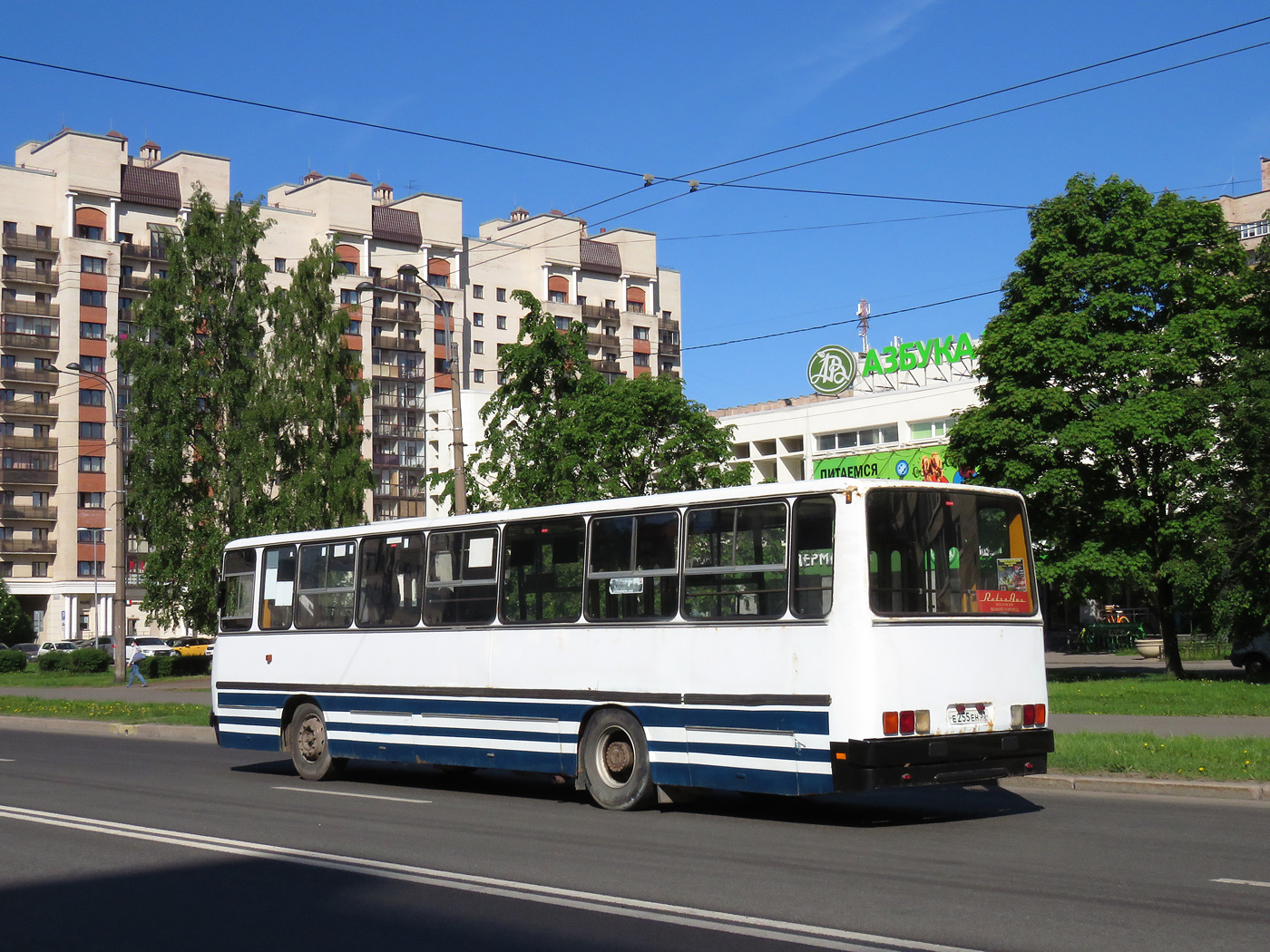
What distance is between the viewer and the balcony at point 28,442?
90750mm

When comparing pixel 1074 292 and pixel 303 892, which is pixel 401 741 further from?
pixel 1074 292

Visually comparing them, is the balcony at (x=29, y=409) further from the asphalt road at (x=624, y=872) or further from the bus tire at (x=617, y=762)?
the bus tire at (x=617, y=762)

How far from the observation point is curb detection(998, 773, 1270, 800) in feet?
41.5

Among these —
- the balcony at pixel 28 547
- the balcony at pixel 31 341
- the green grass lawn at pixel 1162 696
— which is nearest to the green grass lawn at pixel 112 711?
the green grass lawn at pixel 1162 696

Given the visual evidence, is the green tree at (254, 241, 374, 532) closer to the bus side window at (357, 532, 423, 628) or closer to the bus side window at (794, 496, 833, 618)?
the bus side window at (357, 532, 423, 628)

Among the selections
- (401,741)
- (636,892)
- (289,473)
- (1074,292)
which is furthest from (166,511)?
(636,892)

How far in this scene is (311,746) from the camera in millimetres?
16312

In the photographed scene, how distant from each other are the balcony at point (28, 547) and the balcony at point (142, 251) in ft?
65.7

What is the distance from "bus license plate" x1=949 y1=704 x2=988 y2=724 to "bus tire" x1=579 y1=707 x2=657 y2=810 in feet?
9.08

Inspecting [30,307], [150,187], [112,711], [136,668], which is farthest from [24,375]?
[112,711]

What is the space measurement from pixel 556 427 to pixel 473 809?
2550 centimetres

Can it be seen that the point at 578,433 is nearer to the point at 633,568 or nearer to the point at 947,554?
the point at 633,568

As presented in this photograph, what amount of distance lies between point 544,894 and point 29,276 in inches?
3686

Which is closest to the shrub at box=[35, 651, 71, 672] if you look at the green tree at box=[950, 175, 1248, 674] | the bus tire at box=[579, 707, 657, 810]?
the green tree at box=[950, 175, 1248, 674]
